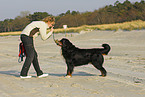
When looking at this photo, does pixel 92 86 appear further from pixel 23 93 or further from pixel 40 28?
pixel 40 28

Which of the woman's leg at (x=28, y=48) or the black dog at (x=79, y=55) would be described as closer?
the woman's leg at (x=28, y=48)

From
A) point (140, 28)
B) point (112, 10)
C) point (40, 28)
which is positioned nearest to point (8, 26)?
point (112, 10)

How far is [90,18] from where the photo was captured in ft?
142

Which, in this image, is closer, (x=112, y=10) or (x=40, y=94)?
(x=40, y=94)

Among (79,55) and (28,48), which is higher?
(28,48)

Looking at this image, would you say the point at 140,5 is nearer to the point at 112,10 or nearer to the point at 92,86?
the point at 112,10

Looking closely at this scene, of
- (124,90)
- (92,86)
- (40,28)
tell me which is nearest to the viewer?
(124,90)

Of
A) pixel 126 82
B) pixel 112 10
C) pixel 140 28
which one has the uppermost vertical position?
pixel 112 10

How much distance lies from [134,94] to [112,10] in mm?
41137

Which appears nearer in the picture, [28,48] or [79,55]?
[28,48]

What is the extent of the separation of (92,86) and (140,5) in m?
40.0

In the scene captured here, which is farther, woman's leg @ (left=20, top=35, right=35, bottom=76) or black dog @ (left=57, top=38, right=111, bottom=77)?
black dog @ (left=57, top=38, right=111, bottom=77)

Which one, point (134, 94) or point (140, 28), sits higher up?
point (140, 28)

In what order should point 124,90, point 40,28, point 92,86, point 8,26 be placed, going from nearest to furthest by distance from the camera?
point 124,90
point 92,86
point 40,28
point 8,26
